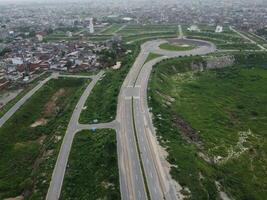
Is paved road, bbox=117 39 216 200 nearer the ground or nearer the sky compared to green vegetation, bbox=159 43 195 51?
nearer the ground

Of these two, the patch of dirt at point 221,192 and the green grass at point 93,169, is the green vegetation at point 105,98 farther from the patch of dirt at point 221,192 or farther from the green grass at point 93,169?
the patch of dirt at point 221,192

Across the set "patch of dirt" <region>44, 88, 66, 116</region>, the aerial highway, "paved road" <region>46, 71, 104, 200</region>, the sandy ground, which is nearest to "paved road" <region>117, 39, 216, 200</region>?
the aerial highway

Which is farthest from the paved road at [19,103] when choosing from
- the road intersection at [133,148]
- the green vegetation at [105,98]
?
the green vegetation at [105,98]

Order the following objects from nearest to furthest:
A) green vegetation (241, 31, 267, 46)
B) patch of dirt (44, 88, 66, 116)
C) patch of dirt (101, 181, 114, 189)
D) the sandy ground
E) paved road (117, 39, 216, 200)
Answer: paved road (117, 39, 216, 200), patch of dirt (101, 181, 114, 189), patch of dirt (44, 88, 66, 116), the sandy ground, green vegetation (241, 31, 267, 46)

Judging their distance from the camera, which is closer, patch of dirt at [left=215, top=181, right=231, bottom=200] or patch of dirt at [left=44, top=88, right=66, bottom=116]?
patch of dirt at [left=215, top=181, right=231, bottom=200]

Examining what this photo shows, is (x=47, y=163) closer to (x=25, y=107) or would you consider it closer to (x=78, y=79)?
(x=25, y=107)

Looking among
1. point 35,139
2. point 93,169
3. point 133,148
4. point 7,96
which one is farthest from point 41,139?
point 7,96

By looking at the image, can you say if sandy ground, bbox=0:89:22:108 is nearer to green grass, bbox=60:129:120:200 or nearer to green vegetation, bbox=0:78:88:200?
green vegetation, bbox=0:78:88:200
